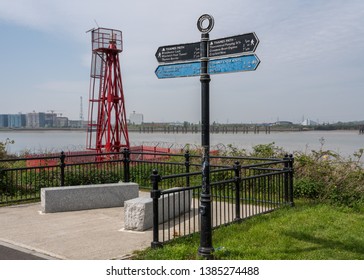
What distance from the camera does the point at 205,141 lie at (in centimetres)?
585

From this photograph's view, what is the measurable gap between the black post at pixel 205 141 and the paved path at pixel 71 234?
134 cm

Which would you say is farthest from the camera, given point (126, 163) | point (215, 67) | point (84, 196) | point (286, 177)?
point (126, 163)

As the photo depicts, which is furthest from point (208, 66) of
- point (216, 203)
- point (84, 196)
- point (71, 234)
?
point (84, 196)

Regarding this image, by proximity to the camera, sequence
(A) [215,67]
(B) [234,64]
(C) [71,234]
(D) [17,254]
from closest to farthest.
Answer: (B) [234,64]
(A) [215,67]
(D) [17,254]
(C) [71,234]

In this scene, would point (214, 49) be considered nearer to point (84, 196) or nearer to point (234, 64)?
point (234, 64)

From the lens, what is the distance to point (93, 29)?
Answer: 27.0 metres

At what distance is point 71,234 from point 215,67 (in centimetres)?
415

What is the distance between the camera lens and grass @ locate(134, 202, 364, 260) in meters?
6.02

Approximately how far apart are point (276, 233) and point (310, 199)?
4192mm

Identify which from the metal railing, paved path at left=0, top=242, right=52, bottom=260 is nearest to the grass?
the metal railing
